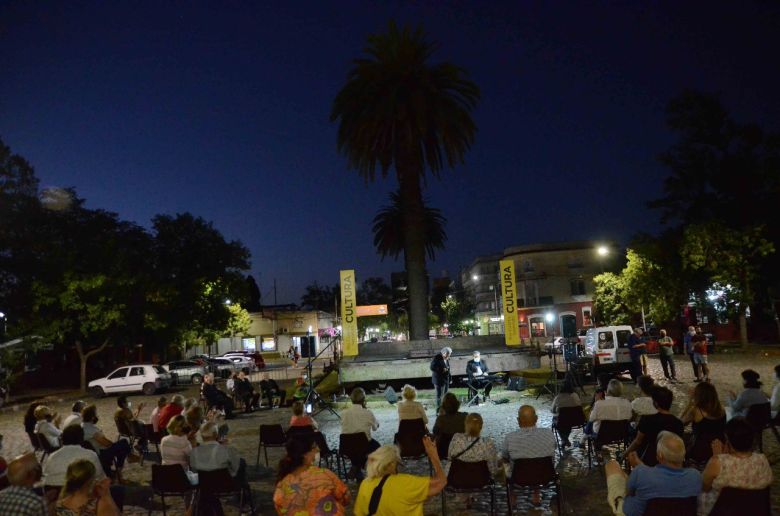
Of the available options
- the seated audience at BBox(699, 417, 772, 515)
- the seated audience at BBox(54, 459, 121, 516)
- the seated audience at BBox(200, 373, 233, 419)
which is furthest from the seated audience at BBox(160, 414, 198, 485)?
the seated audience at BBox(200, 373, 233, 419)

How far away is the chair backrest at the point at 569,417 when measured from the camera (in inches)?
382

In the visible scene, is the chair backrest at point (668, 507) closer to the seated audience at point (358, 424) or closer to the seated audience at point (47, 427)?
the seated audience at point (358, 424)

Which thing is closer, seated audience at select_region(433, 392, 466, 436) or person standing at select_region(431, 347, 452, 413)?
seated audience at select_region(433, 392, 466, 436)

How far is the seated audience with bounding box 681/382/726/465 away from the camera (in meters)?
6.84

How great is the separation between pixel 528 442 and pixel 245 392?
13.8m

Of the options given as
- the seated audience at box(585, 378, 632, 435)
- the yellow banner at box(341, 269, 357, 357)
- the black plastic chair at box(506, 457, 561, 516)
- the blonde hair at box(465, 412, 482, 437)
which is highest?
the yellow banner at box(341, 269, 357, 357)

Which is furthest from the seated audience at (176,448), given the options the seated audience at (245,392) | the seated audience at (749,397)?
the seated audience at (245,392)

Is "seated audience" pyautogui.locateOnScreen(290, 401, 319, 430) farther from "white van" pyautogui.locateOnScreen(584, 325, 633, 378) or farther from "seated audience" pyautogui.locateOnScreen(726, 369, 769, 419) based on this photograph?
"white van" pyautogui.locateOnScreen(584, 325, 633, 378)

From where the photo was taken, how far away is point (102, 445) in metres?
9.14

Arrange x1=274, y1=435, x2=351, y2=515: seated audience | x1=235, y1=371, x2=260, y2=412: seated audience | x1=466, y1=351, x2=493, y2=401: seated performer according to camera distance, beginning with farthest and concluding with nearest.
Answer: x1=235, y1=371, x2=260, y2=412: seated audience
x1=466, y1=351, x2=493, y2=401: seated performer
x1=274, y1=435, x2=351, y2=515: seated audience

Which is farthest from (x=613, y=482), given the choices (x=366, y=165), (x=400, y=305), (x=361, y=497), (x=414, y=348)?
(x=400, y=305)

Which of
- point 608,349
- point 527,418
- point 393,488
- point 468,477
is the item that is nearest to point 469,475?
point 468,477

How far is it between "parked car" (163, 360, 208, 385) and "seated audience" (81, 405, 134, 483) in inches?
1028

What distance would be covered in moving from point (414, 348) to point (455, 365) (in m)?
3.06
